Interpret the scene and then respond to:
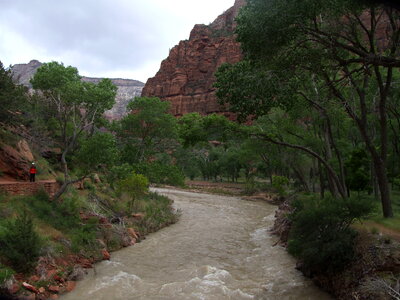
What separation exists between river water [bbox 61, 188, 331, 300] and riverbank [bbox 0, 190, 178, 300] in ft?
1.62

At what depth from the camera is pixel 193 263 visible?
12805 mm

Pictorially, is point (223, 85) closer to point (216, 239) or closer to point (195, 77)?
point (216, 239)

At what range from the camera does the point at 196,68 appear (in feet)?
444

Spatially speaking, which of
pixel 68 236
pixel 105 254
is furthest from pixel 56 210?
pixel 105 254

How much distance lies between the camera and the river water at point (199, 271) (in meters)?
9.64

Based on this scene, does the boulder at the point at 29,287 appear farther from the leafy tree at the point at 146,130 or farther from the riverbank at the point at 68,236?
the leafy tree at the point at 146,130

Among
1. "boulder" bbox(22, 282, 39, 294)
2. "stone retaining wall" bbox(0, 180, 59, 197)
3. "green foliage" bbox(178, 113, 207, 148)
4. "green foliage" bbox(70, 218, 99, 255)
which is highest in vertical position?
"green foliage" bbox(178, 113, 207, 148)

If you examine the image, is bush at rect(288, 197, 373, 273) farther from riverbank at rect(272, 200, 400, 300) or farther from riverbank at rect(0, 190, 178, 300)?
riverbank at rect(0, 190, 178, 300)

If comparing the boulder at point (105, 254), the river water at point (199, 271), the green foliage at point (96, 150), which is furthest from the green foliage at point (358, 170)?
the boulder at point (105, 254)

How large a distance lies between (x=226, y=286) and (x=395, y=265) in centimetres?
480

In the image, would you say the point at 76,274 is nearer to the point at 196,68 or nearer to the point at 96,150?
the point at 96,150

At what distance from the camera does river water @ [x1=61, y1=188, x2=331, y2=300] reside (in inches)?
380

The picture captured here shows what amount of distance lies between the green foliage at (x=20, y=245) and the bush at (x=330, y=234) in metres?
8.28

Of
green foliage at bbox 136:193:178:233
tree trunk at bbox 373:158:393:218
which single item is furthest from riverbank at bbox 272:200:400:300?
green foliage at bbox 136:193:178:233
